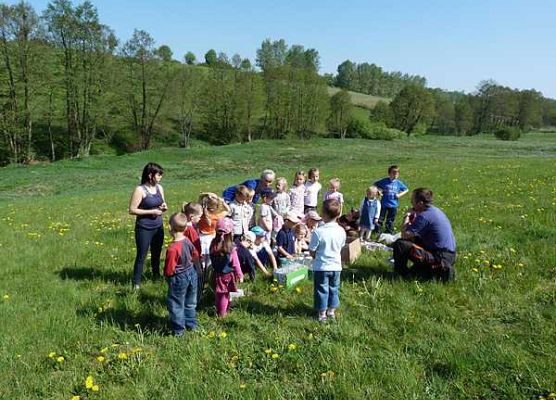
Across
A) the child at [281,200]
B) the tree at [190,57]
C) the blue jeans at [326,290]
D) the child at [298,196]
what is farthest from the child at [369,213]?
the tree at [190,57]

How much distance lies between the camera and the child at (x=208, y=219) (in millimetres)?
6742

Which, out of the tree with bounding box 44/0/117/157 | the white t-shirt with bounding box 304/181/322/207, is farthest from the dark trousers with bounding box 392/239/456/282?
the tree with bounding box 44/0/117/157

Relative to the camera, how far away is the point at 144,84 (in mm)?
55500

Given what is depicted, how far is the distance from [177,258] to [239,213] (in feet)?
7.96

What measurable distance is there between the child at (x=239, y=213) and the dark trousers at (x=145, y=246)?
133 cm

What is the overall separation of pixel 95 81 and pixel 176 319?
4978 centimetres

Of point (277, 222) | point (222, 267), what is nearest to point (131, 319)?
point (222, 267)

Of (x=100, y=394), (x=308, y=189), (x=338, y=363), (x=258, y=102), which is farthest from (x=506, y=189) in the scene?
(x=258, y=102)

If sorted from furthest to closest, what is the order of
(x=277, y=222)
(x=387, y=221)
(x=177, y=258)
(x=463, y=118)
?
(x=463, y=118), (x=387, y=221), (x=277, y=222), (x=177, y=258)

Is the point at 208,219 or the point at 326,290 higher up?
the point at 208,219

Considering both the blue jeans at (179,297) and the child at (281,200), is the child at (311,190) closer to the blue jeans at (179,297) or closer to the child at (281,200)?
the child at (281,200)

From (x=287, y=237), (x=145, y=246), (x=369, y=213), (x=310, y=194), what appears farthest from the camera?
(x=310, y=194)

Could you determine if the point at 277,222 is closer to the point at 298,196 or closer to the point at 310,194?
the point at 298,196

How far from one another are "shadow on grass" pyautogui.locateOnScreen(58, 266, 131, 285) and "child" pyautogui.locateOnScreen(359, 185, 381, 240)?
5.46m
